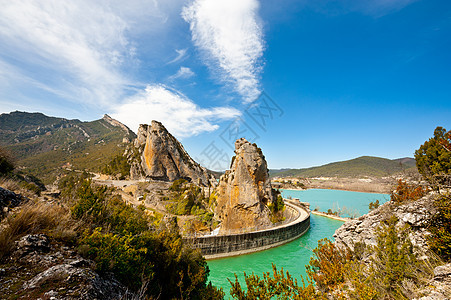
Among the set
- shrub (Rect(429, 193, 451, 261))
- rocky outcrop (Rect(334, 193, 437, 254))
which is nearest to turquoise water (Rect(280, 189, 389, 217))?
rocky outcrop (Rect(334, 193, 437, 254))

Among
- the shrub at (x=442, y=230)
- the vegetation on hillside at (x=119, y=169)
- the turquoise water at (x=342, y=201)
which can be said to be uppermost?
the vegetation on hillside at (x=119, y=169)

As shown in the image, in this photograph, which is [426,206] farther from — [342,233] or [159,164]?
[159,164]

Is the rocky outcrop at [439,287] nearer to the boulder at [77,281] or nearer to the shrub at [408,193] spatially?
the shrub at [408,193]

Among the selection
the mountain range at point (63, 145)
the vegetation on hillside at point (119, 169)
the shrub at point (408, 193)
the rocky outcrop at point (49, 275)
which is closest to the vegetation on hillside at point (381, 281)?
the shrub at point (408, 193)

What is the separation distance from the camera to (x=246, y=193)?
22.8 meters

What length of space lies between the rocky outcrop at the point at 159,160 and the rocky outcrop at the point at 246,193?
22017 millimetres

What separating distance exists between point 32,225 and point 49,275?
1.73 metres

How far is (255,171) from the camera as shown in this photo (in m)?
23.7

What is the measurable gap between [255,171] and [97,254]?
2095 cm

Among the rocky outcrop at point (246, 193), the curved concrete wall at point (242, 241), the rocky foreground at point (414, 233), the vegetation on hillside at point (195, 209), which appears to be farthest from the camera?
the vegetation on hillside at point (195, 209)

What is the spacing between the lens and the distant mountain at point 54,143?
205 ft

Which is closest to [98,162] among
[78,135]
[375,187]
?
[78,135]

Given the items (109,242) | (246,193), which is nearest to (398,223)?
(109,242)

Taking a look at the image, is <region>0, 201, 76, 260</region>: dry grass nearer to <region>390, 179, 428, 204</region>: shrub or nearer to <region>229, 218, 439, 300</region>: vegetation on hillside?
<region>229, 218, 439, 300</region>: vegetation on hillside
